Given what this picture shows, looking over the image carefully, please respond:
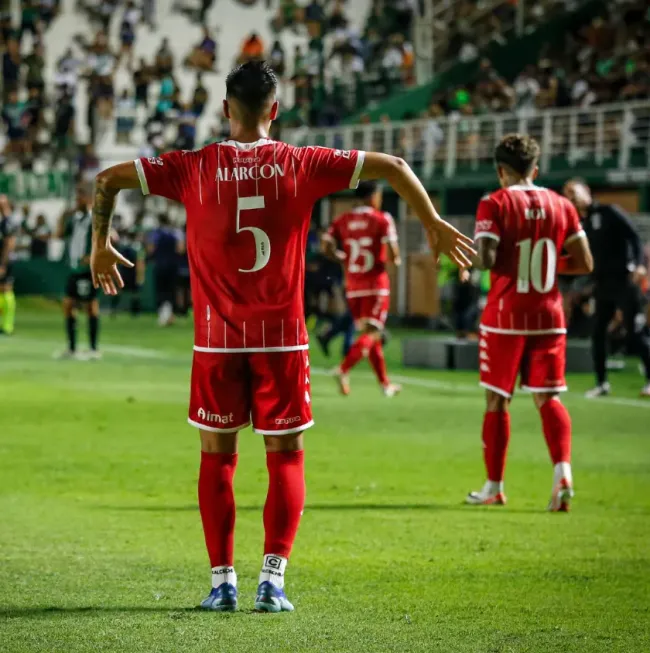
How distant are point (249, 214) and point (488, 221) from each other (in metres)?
3.35

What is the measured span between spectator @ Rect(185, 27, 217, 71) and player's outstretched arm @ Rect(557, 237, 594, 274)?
36199mm

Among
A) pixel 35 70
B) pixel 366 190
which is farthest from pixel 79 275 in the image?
pixel 35 70

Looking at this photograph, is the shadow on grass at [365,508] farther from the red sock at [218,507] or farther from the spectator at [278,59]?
the spectator at [278,59]

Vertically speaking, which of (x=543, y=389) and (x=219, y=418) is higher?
(x=219, y=418)

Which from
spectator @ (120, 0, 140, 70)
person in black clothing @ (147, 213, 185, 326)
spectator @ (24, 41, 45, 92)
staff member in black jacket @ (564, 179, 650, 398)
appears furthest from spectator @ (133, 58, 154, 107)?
staff member in black jacket @ (564, 179, 650, 398)

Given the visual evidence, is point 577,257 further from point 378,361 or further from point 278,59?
point 278,59

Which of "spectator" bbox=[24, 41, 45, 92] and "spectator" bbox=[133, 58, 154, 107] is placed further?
"spectator" bbox=[24, 41, 45, 92]

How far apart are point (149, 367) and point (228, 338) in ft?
46.8

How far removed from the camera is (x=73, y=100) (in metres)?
42.5

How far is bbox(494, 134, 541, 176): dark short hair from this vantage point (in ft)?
29.7

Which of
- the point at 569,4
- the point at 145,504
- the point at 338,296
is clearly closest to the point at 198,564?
the point at 145,504

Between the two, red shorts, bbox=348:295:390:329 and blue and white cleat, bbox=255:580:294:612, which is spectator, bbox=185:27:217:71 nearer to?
red shorts, bbox=348:295:390:329

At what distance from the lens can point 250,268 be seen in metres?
5.97

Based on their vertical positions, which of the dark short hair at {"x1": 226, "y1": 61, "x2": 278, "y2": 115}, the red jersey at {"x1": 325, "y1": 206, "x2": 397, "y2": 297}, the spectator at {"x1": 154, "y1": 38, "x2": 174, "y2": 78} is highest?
the spectator at {"x1": 154, "y1": 38, "x2": 174, "y2": 78}
